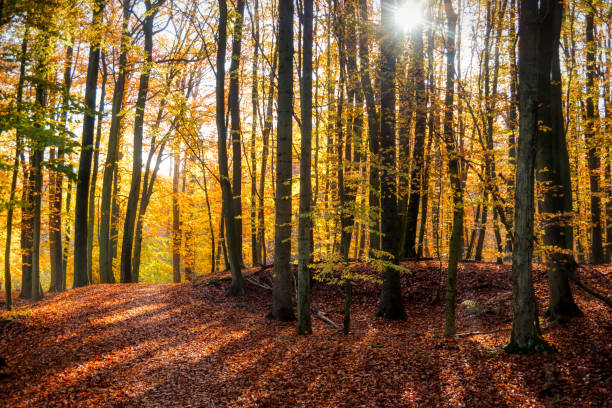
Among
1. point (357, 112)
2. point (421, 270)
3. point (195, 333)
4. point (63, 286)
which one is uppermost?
point (357, 112)

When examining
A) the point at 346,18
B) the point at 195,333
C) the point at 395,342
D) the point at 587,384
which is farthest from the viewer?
the point at 346,18

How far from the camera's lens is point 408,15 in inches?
355

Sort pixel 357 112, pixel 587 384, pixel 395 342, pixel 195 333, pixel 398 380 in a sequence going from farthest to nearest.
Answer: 1. pixel 357 112
2. pixel 195 333
3. pixel 395 342
4. pixel 398 380
5. pixel 587 384

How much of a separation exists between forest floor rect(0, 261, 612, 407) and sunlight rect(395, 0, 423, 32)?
7.37 metres

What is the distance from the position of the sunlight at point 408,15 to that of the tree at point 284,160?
8.91 ft

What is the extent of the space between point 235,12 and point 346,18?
4.37 m

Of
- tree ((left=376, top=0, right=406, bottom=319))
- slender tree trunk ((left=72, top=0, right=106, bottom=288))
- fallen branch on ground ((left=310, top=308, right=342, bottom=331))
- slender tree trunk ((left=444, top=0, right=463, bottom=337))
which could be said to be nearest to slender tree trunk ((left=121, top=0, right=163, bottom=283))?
slender tree trunk ((left=72, top=0, right=106, bottom=288))

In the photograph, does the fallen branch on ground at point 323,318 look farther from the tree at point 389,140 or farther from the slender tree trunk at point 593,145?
the slender tree trunk at point 593,145

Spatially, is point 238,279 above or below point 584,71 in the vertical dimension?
below

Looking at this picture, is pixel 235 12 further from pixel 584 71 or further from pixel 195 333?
pixel 584 71

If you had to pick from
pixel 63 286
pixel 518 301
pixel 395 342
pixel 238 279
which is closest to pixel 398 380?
pixel 395 342

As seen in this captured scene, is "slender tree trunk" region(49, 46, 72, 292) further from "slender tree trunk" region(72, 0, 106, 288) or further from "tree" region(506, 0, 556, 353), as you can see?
"tree" region(506, 0, 556, 353)

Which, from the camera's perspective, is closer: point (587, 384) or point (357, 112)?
point (587, 384)

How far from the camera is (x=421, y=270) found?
11227mm
